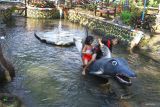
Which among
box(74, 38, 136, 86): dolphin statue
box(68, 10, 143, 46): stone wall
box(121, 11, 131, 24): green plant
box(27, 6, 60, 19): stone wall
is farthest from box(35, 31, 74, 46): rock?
box(27, 6, 60, 19): stone wall

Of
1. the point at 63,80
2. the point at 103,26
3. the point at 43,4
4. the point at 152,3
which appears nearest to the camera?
the point at 63,80

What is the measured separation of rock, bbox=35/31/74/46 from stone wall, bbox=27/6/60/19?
31.8ft

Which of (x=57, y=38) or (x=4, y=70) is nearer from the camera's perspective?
(x=4, y=70)

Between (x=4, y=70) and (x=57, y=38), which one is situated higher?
(x=4, y=70)

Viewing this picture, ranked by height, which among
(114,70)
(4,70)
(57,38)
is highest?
(114,70)

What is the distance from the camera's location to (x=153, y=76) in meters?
15.1

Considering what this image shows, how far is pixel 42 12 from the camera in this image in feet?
111

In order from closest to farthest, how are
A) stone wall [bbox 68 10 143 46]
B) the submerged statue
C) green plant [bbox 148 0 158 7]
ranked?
1. the submerged statue
2. stone wall [bbox 68 10 143 46]
3. green plant [bbox 148 0 158 7]

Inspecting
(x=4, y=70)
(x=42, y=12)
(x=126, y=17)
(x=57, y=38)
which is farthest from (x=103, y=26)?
(x=4, y=70)

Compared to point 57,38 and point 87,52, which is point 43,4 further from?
point 87,52

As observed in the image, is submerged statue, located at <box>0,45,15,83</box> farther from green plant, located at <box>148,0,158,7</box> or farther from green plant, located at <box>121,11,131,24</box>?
green plant, located at <box>148,0,158,7</box>

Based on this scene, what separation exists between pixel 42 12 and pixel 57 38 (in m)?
11.8

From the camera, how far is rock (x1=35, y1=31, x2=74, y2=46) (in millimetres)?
20891

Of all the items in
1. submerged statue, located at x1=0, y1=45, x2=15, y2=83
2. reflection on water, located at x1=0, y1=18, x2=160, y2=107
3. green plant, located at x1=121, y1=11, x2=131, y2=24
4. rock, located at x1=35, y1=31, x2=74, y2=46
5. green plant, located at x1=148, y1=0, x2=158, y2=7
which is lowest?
reflection on water, located at x1=0, y1=18, x2=160, y2=107
